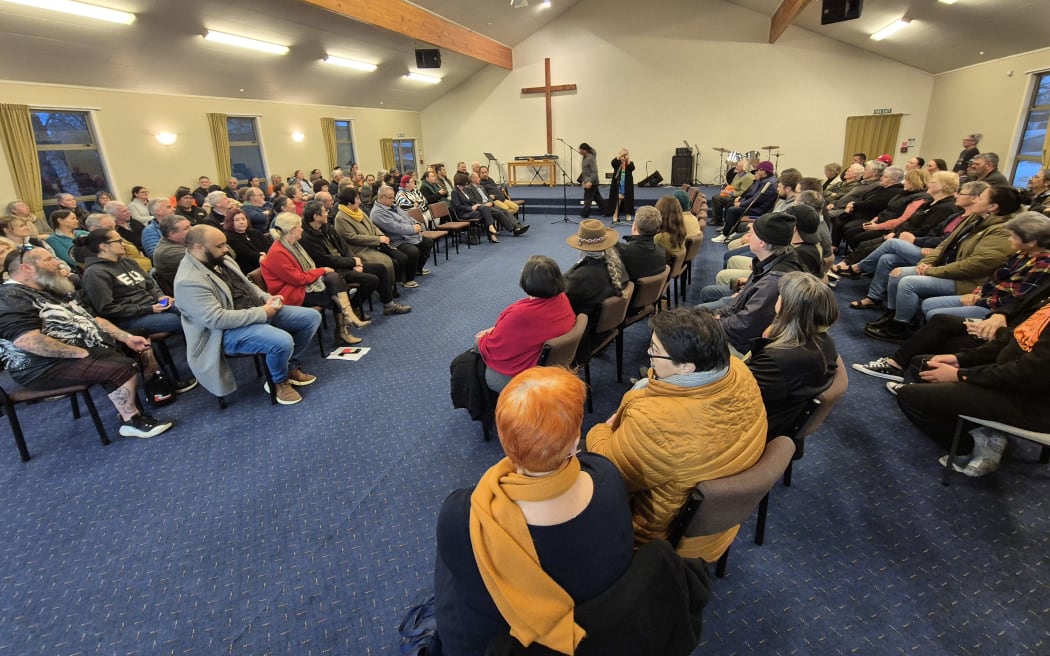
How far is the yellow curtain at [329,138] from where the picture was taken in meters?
11.3

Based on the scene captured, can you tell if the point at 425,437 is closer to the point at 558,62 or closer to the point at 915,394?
the point at 915,394

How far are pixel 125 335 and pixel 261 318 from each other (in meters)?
0.85

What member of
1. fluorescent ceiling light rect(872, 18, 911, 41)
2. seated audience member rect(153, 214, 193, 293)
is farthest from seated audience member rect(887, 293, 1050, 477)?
fluorescent ceiling light rect(872, 18, 911, 41)

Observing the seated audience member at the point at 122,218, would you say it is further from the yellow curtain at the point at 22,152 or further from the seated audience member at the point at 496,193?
the seated audience member at the point at 496,193

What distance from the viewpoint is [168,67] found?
281 inches

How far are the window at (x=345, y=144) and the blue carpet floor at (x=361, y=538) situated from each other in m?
10.6

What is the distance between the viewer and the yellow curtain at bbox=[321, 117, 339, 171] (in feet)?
37.1

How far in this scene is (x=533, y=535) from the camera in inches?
35.6

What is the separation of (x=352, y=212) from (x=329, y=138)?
311 inches

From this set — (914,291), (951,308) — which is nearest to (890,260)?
(914,291)

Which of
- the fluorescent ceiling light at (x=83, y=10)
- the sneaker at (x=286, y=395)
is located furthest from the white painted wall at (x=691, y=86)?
the sneaker at (x=286, y=395)

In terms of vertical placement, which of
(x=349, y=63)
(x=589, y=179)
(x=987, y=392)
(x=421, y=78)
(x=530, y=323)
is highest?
(x=421, y=78)

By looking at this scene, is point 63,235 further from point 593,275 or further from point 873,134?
point 873,134

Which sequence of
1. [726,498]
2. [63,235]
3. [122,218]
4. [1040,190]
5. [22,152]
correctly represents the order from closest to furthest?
[726,498] < [1040,190] < [63,235] < [122,218] < [22,152]
